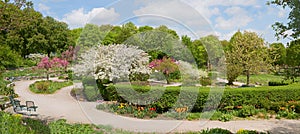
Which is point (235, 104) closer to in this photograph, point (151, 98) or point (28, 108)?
point (151, 98)

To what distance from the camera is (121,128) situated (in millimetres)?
8852

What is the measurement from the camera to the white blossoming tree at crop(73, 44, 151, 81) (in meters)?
13.4

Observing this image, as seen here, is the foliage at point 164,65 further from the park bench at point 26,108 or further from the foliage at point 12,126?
the foliage at point 12,126

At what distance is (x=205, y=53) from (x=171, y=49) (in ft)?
54.4

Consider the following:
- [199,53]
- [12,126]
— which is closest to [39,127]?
[12,126]

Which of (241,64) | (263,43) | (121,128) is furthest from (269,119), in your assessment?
(263,43)

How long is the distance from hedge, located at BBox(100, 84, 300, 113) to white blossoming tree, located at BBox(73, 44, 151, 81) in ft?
4.14

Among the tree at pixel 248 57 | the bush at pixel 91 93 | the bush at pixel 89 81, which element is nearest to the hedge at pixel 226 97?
the bush at pixel 91 93

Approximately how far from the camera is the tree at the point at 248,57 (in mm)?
21625

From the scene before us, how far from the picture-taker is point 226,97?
37.4ft

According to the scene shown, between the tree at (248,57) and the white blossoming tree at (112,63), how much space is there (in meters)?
10.3

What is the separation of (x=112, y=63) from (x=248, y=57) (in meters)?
13.0

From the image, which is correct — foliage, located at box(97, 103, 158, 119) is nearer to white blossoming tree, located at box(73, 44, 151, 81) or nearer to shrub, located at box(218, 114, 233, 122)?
white blossoming tree, located at box(73, 44, 151, 81)

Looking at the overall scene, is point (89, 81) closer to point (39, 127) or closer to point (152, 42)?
point (39, 127)
